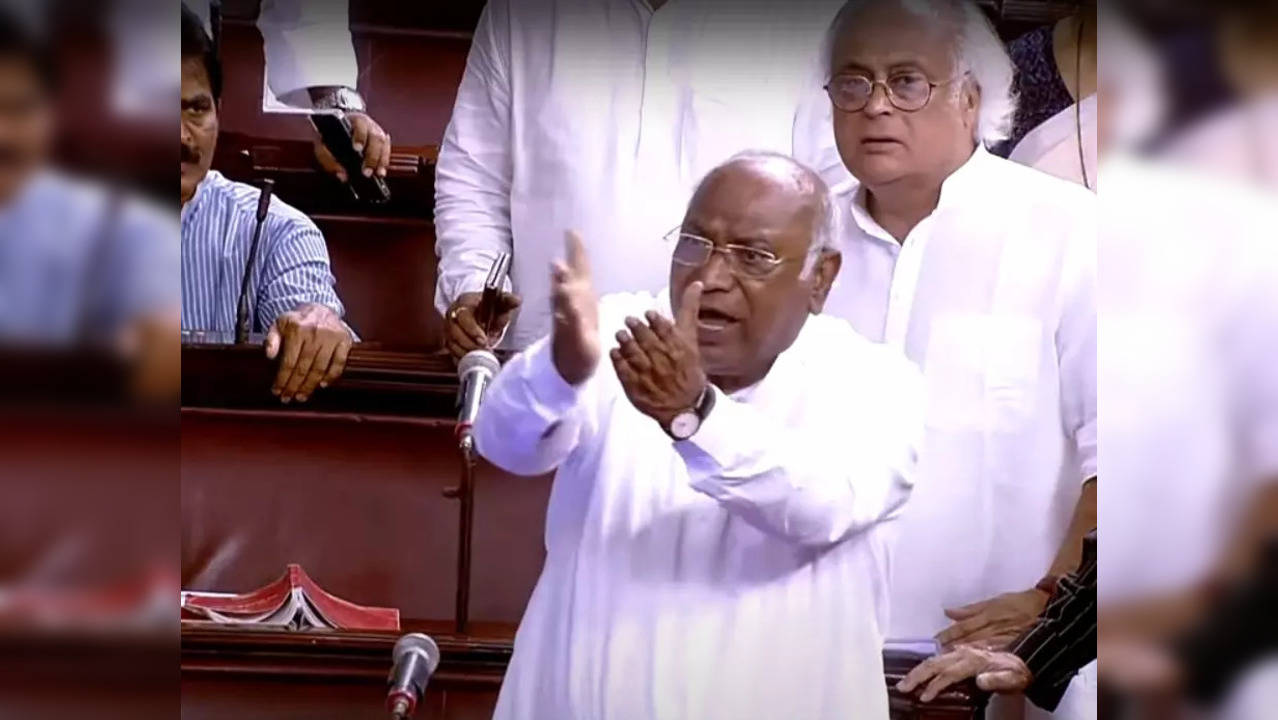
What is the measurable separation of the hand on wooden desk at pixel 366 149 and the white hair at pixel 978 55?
0.70 meters

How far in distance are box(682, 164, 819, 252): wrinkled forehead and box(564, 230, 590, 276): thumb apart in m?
0.17

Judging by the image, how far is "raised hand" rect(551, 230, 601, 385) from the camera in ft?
8.85

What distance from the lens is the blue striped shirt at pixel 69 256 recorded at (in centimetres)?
258

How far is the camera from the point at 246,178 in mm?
2777

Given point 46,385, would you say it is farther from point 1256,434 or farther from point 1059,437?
point 1256,434

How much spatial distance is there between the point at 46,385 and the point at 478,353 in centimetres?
63

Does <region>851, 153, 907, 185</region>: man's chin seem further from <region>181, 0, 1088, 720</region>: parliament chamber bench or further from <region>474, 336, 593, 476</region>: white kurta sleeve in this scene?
<region>474, 336, 593, 476</region>: white kurta sleeve

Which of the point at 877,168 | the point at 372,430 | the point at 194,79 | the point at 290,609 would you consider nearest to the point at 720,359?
the point at 877,168

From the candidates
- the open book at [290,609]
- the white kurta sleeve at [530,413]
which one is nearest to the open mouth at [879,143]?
the white kurta sleeve at [530,413]

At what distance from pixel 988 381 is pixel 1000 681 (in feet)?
1.52

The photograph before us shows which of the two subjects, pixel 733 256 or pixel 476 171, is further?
pixel 476 171

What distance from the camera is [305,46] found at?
2787mm

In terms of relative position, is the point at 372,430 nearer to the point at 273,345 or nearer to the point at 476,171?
the point at 273,345

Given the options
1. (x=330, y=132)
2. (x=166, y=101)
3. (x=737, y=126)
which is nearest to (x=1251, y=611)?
(x=737, y=126)
